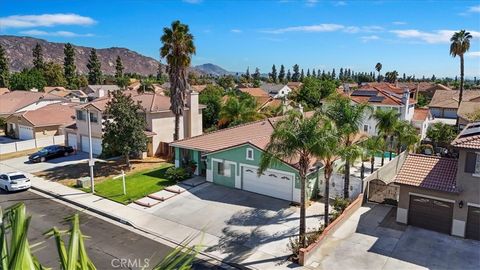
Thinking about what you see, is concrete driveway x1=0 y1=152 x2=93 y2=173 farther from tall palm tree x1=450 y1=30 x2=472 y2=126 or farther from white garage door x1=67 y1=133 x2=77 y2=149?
tall palm tree x1=450 y1=30 x2=472 y2=126

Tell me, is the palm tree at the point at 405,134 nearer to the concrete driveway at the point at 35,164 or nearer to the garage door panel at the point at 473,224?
the garage door panel at the point at 473,224

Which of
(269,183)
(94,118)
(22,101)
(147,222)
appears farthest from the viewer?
(22,101)

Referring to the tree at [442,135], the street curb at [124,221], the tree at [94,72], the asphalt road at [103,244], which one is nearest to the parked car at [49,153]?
the street curb at [124,221]

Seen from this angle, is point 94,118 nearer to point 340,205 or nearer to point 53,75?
point 340,205

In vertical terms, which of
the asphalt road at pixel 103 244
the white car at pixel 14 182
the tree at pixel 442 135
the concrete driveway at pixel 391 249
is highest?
the tree at pixel 442 135

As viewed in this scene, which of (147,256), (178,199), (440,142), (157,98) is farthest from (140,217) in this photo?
(440,142)

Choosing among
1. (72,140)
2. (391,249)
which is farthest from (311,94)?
(391,249)
